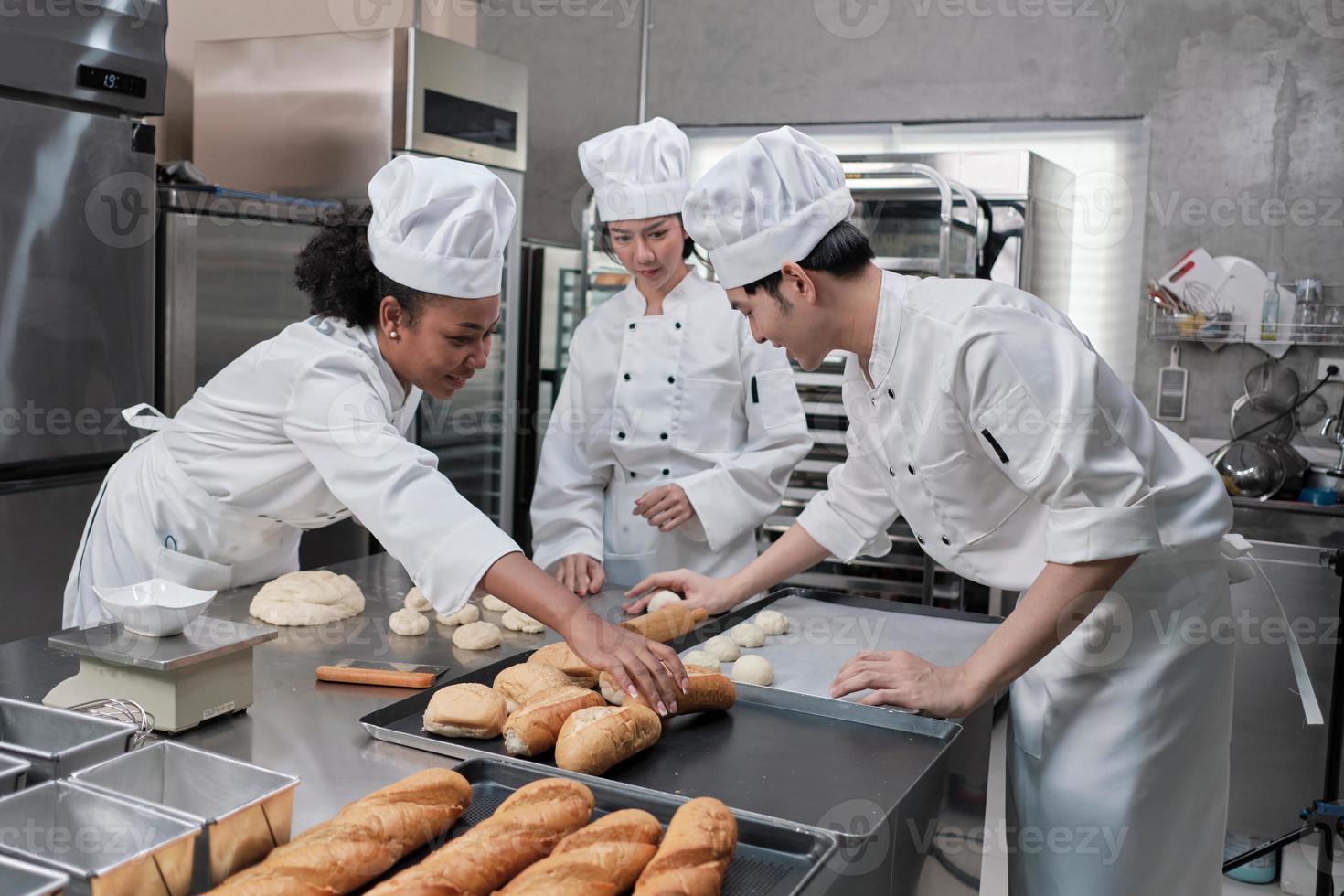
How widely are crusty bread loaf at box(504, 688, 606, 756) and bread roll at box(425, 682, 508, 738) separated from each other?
20mm

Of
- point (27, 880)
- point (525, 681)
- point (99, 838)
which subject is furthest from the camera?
point (525, 681)

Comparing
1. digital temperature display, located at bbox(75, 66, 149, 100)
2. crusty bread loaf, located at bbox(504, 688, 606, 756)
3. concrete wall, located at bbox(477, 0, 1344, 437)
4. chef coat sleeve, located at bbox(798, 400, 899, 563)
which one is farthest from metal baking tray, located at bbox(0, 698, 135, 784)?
concrete wall, located at bbox(477, 0, 1344, 437)

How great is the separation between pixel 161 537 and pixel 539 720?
102 cm

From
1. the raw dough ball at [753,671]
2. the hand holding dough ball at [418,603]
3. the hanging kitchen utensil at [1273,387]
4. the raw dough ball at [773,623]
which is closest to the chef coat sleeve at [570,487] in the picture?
the hand holding dough ball at [418,603]

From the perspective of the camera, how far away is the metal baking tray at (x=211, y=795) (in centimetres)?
95

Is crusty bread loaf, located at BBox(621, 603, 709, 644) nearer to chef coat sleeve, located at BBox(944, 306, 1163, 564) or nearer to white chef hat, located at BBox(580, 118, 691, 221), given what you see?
chef coat sleeve, located at BBox(944, 306, 1163, 564)

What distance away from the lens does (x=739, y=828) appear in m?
1.13

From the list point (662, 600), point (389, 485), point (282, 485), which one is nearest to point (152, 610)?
point (389, 485)

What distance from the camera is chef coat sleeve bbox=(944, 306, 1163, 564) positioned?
4.86 feet

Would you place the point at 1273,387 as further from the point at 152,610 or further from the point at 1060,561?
the point at 152,610

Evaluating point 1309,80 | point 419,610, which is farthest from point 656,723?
point 1309,80

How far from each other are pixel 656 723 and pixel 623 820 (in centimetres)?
29

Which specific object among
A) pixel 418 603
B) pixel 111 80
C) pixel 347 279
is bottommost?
pixel 418 603

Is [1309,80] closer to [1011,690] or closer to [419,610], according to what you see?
[1011,690]
